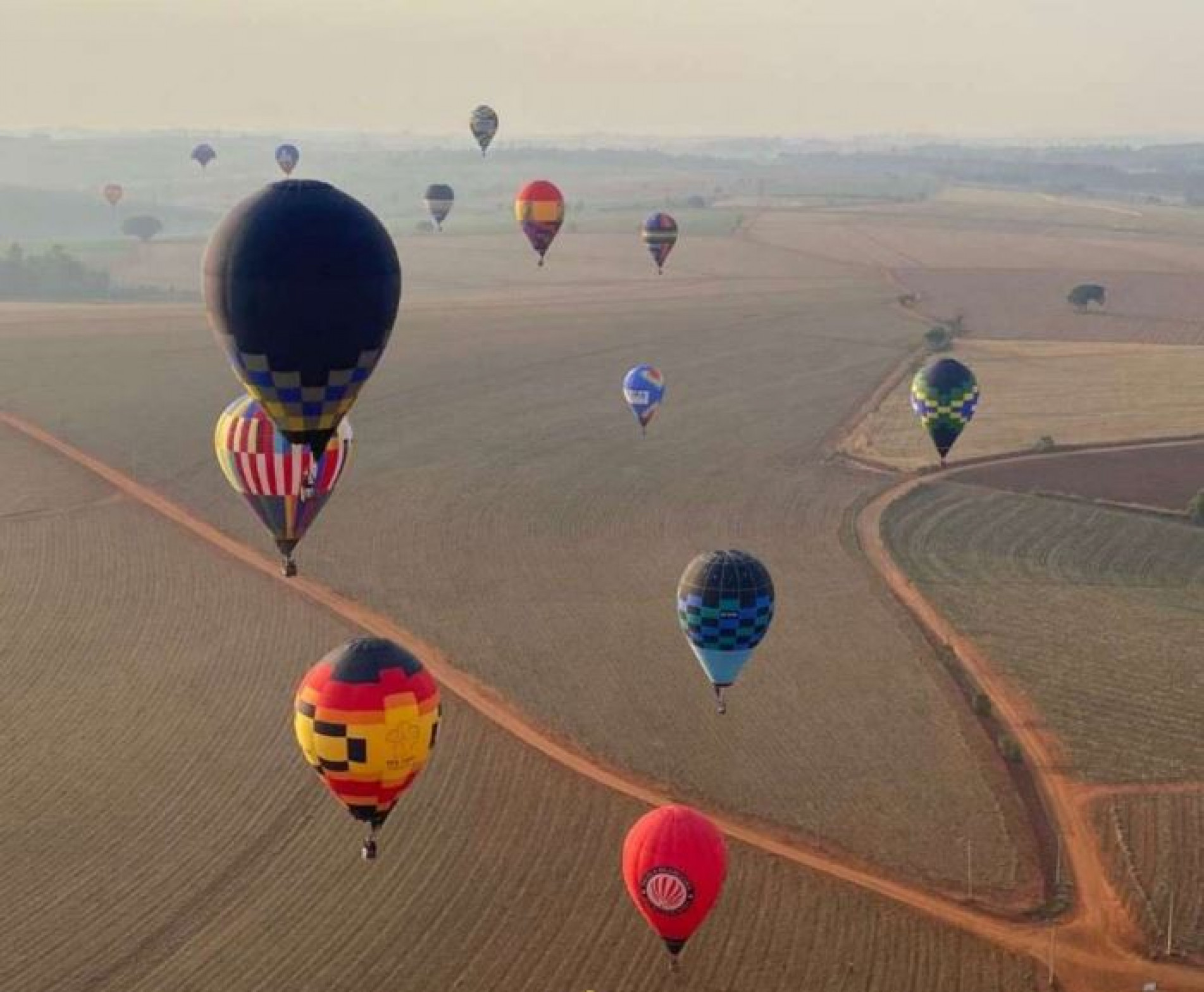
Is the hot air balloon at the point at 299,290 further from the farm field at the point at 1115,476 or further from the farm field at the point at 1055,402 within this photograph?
the farm field at the point at 1055,402

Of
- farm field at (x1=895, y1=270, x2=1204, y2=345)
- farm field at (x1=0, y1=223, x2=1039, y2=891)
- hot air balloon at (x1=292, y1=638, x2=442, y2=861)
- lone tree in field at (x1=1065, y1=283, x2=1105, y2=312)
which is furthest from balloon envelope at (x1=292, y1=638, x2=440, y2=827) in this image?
lone tree in field at (x1=1065, y1=283, x2=1105, y2=312)

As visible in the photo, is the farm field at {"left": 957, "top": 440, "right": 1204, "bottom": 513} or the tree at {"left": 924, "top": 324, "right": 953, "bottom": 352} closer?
the farm field at {"left": 957, "top": 440, "right": 1204, "bottom": 513}

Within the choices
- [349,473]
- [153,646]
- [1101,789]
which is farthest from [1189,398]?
[153,646]

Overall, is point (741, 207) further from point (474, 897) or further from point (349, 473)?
point (474, 897)

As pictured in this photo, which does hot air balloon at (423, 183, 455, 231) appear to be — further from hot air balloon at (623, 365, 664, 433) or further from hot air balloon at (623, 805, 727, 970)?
hot air balloon at (623, 805, 727, 970)

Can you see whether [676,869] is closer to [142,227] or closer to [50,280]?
[50,280]

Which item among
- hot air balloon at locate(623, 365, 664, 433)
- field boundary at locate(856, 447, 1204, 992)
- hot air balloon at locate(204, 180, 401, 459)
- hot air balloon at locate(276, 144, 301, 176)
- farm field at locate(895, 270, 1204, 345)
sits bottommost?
farm field at locate(895, 270, 1204, 345)
